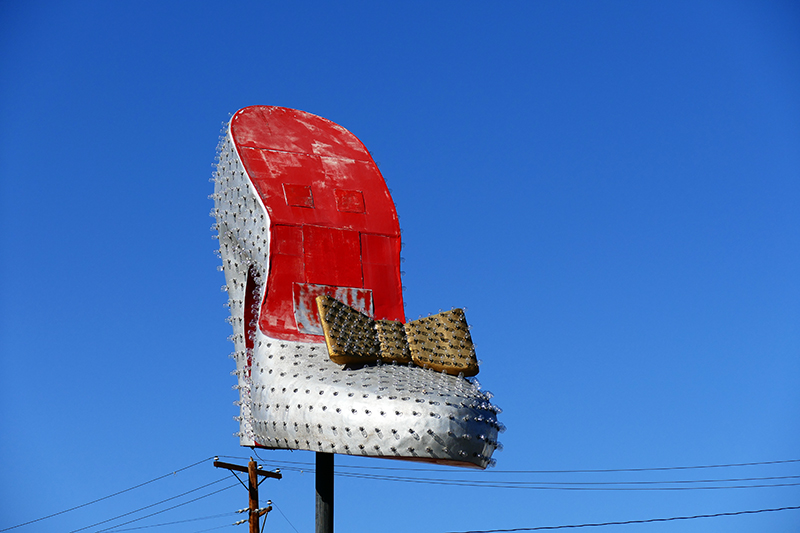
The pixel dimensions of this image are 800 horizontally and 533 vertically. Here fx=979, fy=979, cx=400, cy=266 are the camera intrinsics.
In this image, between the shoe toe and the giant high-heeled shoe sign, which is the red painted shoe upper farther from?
the shoe toe

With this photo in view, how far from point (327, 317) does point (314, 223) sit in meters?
3.13

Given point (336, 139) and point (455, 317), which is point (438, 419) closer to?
point (455, 317)

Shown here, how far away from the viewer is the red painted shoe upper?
1641cm

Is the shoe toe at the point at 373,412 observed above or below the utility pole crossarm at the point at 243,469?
above

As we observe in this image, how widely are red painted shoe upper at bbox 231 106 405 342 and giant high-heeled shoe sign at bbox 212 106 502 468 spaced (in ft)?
0.08

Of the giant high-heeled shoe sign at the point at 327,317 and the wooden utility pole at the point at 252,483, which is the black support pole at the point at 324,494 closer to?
the giant high-heeled shoe sign at the point at 327,317

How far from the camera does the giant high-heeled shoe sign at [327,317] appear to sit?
12.9 meters

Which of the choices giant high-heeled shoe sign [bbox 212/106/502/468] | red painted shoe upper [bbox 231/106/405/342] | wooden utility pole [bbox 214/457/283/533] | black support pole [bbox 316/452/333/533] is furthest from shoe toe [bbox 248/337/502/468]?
wooden utility pole [bbox 214/457/283/533]

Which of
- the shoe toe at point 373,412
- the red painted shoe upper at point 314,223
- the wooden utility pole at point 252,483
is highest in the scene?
the red painted shoe upper at point 314,223

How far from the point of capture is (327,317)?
14484mm

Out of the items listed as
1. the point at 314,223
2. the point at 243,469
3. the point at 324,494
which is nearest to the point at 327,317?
the point at 314,223

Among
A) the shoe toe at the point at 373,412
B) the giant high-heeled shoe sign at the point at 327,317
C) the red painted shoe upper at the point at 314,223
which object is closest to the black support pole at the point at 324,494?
the giant high-heeled shoe sign at the point at 327,317

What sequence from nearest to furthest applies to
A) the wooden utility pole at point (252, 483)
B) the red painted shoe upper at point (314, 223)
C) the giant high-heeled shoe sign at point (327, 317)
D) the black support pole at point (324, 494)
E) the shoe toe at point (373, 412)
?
the shoe toe at point (373, 412) → the giant high-heeled shoe sign at point (327, 317) → the black support pole at point (324, 494) → the red painted shoe upper at point (314, 223) → the wooden utility pole at point (252, 483)

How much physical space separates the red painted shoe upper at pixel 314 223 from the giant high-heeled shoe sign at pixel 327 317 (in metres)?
0.02
